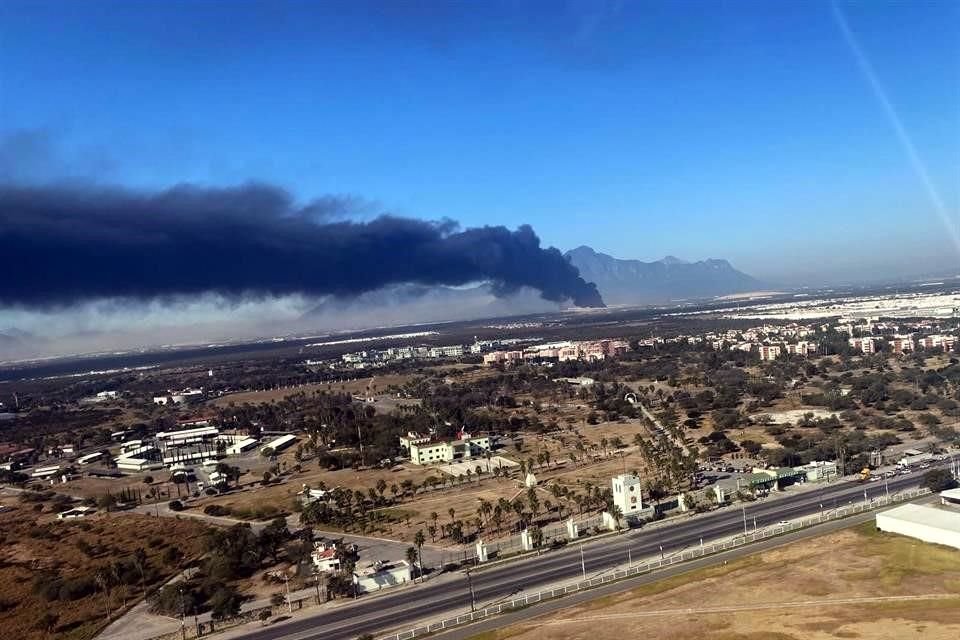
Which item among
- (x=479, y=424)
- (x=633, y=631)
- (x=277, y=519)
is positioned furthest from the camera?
(x=479, y=424)

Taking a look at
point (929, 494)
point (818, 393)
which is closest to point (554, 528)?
point (929, 494)

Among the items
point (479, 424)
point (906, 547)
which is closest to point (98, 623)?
point (906, 547)

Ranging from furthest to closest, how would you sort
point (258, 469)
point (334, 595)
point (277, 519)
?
point (258, 469) < point (277, 519) < point (334, 595)

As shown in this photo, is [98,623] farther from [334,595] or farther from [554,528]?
[554,528]

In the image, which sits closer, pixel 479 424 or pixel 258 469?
pixel 258 469

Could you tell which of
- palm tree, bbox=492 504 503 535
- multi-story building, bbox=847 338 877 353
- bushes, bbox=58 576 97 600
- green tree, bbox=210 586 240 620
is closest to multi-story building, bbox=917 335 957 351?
multi-story building, bbox=847 338 877 353

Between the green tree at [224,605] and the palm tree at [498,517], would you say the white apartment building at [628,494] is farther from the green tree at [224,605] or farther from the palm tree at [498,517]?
the green tree at [224,605]

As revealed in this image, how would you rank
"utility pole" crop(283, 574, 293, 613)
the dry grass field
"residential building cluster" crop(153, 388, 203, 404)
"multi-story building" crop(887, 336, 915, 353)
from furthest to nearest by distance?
"residential building cluster" crop(153, 388, 203, 404), "multi-story building" crop(887, 336, 915, 353), the dry grass field, "utility pole" crop(283, 574, 293, 613)

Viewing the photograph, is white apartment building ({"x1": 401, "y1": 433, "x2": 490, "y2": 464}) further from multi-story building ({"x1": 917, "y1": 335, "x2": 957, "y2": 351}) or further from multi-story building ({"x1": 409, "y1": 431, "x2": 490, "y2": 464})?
multi-story building ({"x1": 917, "y1": 335, "x2": 957, "y2": 351})
